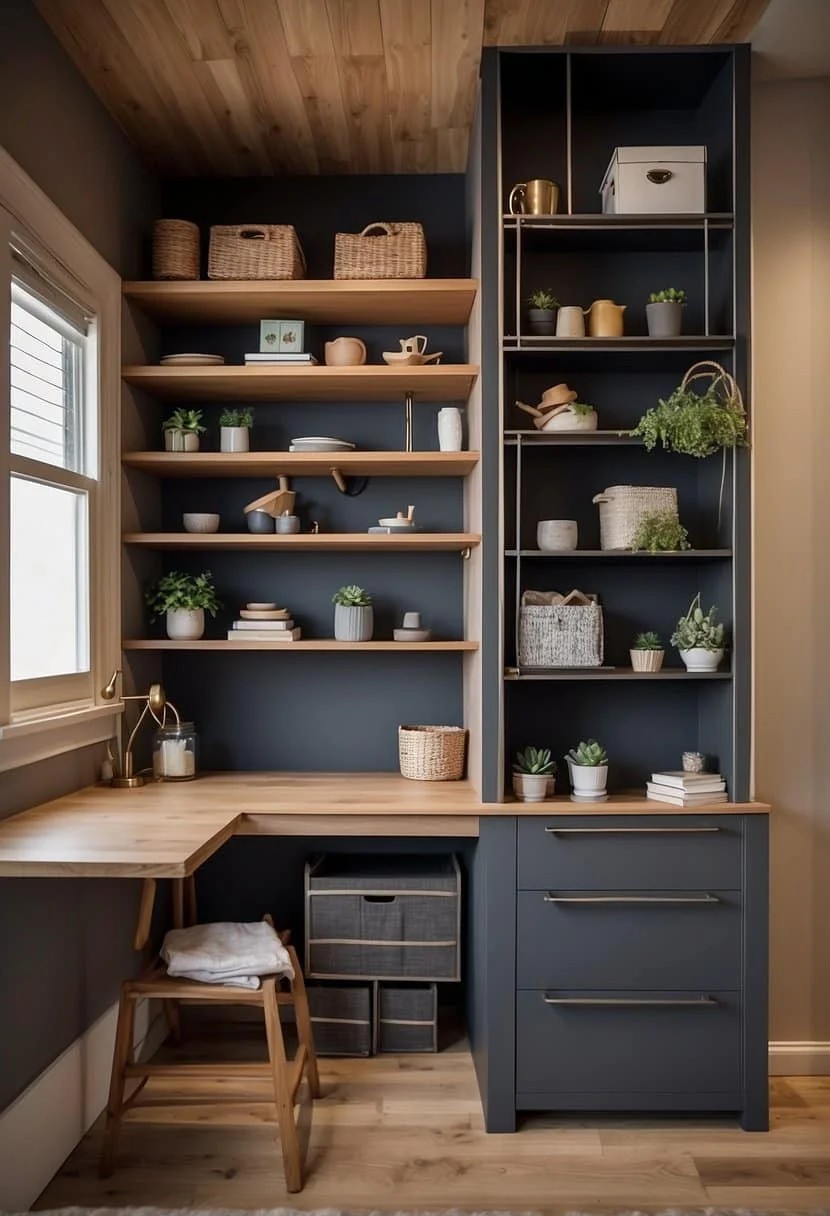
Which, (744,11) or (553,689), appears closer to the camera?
(744,11)

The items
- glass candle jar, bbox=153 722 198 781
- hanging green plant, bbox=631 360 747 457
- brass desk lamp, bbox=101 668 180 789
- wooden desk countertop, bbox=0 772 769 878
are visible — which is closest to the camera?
wooden desk countertop, bbox=0 772 769 878

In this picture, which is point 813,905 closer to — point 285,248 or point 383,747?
point 383,747

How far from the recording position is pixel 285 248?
2982 mm

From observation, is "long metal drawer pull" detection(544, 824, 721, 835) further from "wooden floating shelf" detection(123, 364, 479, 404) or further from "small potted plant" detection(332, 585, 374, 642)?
"wooden floating shelf" detection(123, 364, 479, 404)

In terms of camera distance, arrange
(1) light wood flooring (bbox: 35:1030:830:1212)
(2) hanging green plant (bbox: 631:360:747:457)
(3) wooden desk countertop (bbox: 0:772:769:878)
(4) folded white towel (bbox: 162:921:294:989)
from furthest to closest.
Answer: (2) hanging green plant (bbox: 631:360:747:457) → (4) folded white towel (bbox: 162:921:294:989) → (1) light wood flooring (bbox: 35:1030:830:1212) → (3) wooden desk countertop (bbox: 0:772:769:878)

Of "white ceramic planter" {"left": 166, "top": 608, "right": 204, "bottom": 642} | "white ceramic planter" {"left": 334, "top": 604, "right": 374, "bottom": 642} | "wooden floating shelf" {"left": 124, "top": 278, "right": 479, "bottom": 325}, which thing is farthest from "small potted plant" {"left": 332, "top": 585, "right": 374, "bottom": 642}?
"wooden floating shelf" {"left": 124, "top": 278, "right": 479, "bottom": 325}

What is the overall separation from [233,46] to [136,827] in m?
2.02

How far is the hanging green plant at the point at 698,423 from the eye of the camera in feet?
8.38

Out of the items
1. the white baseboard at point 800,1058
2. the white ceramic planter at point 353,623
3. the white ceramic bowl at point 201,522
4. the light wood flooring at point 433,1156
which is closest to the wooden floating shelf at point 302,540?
the white ceramic bowl at point 201,522

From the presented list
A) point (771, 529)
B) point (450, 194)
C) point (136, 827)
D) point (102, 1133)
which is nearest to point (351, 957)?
point (102, 1133)

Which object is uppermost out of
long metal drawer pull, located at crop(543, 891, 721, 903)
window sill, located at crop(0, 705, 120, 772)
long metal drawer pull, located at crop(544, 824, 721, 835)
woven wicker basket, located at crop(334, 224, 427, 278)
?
woven wicker basket, located at crop(334, 224, 427, 278)

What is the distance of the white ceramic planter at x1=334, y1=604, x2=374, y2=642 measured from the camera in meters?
3.07

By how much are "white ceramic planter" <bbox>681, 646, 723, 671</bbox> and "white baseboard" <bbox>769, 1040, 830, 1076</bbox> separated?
46.9 inches

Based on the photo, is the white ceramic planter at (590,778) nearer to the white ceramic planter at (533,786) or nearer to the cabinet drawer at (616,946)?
the white ceramic planter at (533,786)
